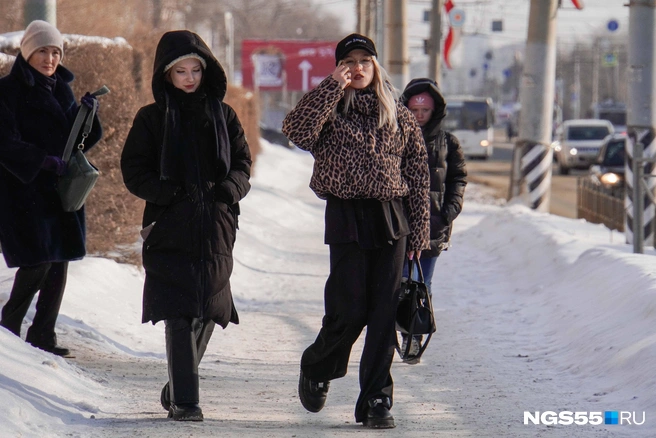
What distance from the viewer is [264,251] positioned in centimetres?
1303

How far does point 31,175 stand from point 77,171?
0.80 ft

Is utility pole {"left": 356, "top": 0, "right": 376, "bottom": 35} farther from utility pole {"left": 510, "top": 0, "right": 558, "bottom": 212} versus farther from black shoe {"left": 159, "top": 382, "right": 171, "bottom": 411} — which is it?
black shoe {"left": 159, "top": 382, "right": 171, "bottom": 411}

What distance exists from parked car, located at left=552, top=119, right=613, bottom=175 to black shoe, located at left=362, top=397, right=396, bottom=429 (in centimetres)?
3118

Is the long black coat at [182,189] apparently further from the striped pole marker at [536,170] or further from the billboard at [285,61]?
the billboard at [285,61]

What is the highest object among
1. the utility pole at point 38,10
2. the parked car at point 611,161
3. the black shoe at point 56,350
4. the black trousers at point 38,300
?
the utility pole at point 38,10

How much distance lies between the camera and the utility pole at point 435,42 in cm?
2444

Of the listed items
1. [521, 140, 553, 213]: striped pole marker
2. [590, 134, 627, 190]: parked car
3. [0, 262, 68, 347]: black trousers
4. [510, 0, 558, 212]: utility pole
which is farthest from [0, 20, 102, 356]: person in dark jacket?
[590, 134, 627, 190]: parked car

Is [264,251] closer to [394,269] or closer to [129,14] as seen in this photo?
[394,269]

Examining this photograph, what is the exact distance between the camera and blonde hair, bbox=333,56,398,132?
16.6 feet

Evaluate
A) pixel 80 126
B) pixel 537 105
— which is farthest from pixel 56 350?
pixel 537 105

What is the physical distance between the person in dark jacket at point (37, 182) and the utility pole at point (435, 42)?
18331 millimetres

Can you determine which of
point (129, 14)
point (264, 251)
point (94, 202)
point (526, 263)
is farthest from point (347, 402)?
point (129, 14)

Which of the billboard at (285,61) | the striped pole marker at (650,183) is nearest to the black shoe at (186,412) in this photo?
the striped pole marker at (650,183)

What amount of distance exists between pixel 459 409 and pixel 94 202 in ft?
15.4
